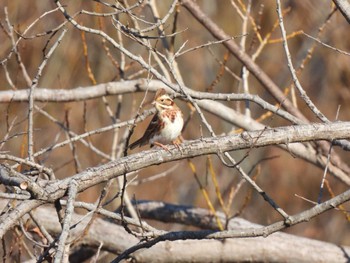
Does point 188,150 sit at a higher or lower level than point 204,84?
lower

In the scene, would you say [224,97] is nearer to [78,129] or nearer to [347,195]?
[347,195]

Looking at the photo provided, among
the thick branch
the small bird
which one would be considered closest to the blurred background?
the small bird

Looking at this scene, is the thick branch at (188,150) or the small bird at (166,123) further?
the small bird at (166,123)

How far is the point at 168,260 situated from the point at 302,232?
544 cm

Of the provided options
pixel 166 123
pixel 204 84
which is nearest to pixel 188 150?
pixel 166 123

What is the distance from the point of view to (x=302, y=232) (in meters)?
9.45

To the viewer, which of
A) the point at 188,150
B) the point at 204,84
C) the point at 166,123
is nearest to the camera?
the point at 188,150

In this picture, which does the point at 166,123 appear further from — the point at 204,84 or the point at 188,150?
the point at 204,84

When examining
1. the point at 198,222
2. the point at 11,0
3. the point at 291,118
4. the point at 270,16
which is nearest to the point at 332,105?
the point at 270,16

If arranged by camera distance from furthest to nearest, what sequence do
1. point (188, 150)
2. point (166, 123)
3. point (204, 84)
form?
1. point (204, 84)
2. point (166, 123)
3. point (188, 150)

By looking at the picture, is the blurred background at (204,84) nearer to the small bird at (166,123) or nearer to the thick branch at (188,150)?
the small bird at (166,123)

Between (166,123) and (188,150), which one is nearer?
(188,150)

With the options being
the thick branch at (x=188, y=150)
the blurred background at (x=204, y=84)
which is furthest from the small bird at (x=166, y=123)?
the blurred background at (x=204, y=84)

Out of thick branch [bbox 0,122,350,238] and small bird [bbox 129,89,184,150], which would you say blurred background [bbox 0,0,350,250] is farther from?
thick branch [bbox 0,122,350,238]
